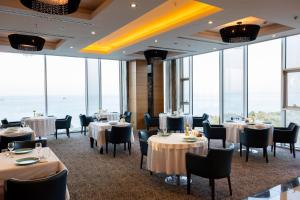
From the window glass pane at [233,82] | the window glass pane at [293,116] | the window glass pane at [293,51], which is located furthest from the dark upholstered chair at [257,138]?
the window glass pane at [233,82]

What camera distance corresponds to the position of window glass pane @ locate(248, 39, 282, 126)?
7.52 m

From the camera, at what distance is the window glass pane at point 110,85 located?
37.0 ft

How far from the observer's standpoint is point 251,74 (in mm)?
8211

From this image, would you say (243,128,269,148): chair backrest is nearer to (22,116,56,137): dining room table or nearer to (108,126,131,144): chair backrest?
(108,126,131,144): chair backrest

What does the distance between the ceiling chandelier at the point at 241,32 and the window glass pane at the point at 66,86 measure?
7.29 metres

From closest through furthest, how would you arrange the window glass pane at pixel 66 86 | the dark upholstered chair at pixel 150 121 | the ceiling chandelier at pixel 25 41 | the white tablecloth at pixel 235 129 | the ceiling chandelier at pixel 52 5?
the ceiling chandelier at pixel 52 5, the ceiling chandelier at pixel 25 41, the white tablecloth at pixel 235 129, the dark upholstered chair at pixel 150 121, the window glass pane at pixel 66 86

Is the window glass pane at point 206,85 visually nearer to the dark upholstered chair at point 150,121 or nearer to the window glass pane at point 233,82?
the window glass pane at point 233,82

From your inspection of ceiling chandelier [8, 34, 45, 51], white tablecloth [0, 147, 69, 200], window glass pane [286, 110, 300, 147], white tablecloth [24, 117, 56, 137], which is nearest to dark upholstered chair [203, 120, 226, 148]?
window glass pane [286, 110, 300, 147]

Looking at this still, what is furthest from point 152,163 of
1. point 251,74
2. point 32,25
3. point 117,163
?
point 251,74

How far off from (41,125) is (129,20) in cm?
540

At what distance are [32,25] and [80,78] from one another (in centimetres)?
557

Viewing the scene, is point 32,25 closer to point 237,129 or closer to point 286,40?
point 237,129

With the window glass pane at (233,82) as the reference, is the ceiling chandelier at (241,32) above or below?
above

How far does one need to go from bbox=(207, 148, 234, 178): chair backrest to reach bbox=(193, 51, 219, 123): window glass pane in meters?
6.12
